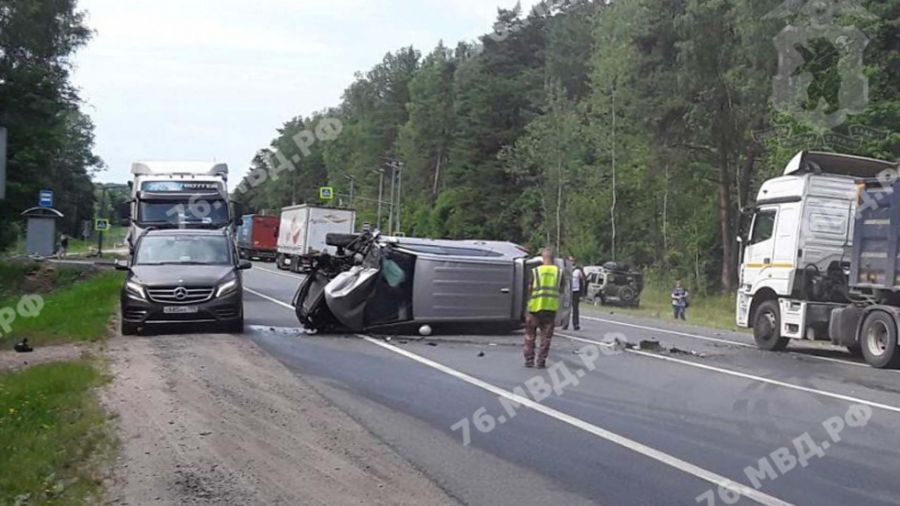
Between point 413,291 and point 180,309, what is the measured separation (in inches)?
171

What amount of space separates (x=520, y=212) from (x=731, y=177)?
23183 mm

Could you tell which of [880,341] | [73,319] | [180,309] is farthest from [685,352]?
[73,319]

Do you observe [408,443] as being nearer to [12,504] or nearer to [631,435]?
[631,435]

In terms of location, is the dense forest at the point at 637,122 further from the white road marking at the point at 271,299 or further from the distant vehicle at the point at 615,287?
the distant vehicle at the point at 615,287

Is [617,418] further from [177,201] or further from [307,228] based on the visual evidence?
[307,228]

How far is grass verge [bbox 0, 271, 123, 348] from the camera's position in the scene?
54.2 ft

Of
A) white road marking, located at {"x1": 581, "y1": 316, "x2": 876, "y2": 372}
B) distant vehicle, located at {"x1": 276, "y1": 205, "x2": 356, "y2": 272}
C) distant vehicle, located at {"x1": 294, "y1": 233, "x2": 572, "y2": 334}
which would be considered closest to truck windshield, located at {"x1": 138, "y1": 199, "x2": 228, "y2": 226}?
distant vehicle, located at {"x1": 294, "y1": 233, "x2": 572, "y2": 334}

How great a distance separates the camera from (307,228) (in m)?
47.3

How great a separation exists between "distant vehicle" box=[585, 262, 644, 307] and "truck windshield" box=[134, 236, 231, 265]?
956 inches

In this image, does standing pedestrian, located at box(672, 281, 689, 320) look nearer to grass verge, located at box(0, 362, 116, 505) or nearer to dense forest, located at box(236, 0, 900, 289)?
dense forest, located at box(236, 0, 900, 289)

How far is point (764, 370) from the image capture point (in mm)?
14961

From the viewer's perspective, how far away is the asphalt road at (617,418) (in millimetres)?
7203

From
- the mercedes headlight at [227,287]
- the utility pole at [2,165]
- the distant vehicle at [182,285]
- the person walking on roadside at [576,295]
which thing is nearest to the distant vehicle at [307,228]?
the person walking on roadside at [576,295]

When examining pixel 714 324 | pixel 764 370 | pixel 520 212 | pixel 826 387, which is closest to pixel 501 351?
pixel 764 370
